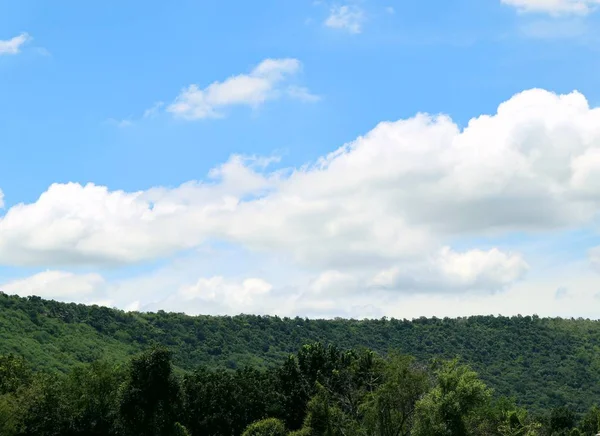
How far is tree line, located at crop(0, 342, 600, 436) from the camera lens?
62906 millimetres

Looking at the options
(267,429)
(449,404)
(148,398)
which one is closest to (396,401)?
(449,404)

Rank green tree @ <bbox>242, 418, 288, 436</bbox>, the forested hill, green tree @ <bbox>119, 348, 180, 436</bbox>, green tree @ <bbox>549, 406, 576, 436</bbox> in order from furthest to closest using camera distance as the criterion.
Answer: the forested hill < green tree @ <bbox>549, 406, 576, 436</bbox> < green tree @ <bbox>119, 348, 180, 436</bbox> < green tree @ <bbox>242, 418, 288, 436</bbox>

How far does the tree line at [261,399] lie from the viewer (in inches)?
2477

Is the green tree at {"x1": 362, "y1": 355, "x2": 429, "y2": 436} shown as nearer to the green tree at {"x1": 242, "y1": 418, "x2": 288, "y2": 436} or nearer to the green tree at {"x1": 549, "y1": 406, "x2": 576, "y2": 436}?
the green tree at {"x1": 242, "y1": 418, "x2": 288, "y2": 436}

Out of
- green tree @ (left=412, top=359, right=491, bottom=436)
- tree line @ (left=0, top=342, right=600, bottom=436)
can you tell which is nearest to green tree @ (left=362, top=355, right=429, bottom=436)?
tree line @ (left=0, top=342, right=600, bottom=436)

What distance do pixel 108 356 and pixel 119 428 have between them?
65.0 metres

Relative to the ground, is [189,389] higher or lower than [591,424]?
higher

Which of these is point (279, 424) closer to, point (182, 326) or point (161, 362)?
point (161, 362)

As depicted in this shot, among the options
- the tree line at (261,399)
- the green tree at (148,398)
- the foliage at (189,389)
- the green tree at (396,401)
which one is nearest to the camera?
the tree line at (261,399)

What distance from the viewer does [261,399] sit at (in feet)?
282

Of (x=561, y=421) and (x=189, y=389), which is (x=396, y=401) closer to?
(x=189, y=389)

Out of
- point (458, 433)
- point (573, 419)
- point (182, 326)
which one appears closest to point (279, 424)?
point (458, 433)

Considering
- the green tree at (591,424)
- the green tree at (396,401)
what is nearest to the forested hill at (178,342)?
the green tree at (591,424)

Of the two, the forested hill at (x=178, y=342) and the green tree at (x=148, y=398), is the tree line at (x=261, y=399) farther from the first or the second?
the forested hill at (x=178, y=342)
